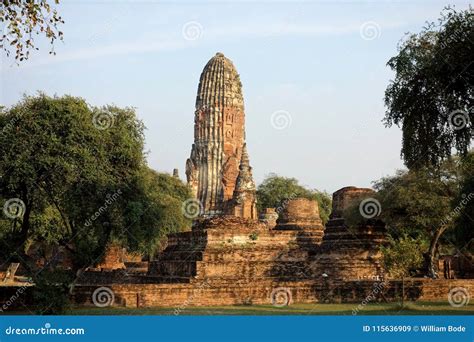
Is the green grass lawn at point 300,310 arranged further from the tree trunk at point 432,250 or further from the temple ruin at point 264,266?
the tree trunk at point 432,250

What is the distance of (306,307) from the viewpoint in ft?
76.2

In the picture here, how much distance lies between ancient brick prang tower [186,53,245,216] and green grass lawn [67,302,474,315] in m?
50.9

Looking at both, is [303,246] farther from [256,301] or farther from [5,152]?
[5,152]

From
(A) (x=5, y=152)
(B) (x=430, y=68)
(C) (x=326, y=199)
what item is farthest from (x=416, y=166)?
(C) (x=326, y=199)

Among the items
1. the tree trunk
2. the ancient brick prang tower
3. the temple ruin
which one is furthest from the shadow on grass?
the ancient brick prang tower

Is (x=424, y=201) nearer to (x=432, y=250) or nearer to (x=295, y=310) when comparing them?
(x=432, y=250)

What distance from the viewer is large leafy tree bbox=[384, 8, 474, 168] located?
59.0 feet

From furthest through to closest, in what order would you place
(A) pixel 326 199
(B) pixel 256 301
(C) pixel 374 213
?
1. (A) pixel 326 199
2. (C) pixel 374 213
3. (B) pixel 256 301

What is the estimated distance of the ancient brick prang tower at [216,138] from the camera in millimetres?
74438

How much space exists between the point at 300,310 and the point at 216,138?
54272mm

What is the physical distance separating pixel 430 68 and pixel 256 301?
33.6 feet

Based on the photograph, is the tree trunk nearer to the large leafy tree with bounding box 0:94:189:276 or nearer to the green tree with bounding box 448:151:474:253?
the green tree with bounding box 448:151:474:253

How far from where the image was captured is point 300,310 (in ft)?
71.7

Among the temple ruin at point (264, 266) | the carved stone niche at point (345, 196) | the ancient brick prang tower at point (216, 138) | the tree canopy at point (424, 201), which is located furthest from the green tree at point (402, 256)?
the ancient brick prang tower at point (216, 138)
